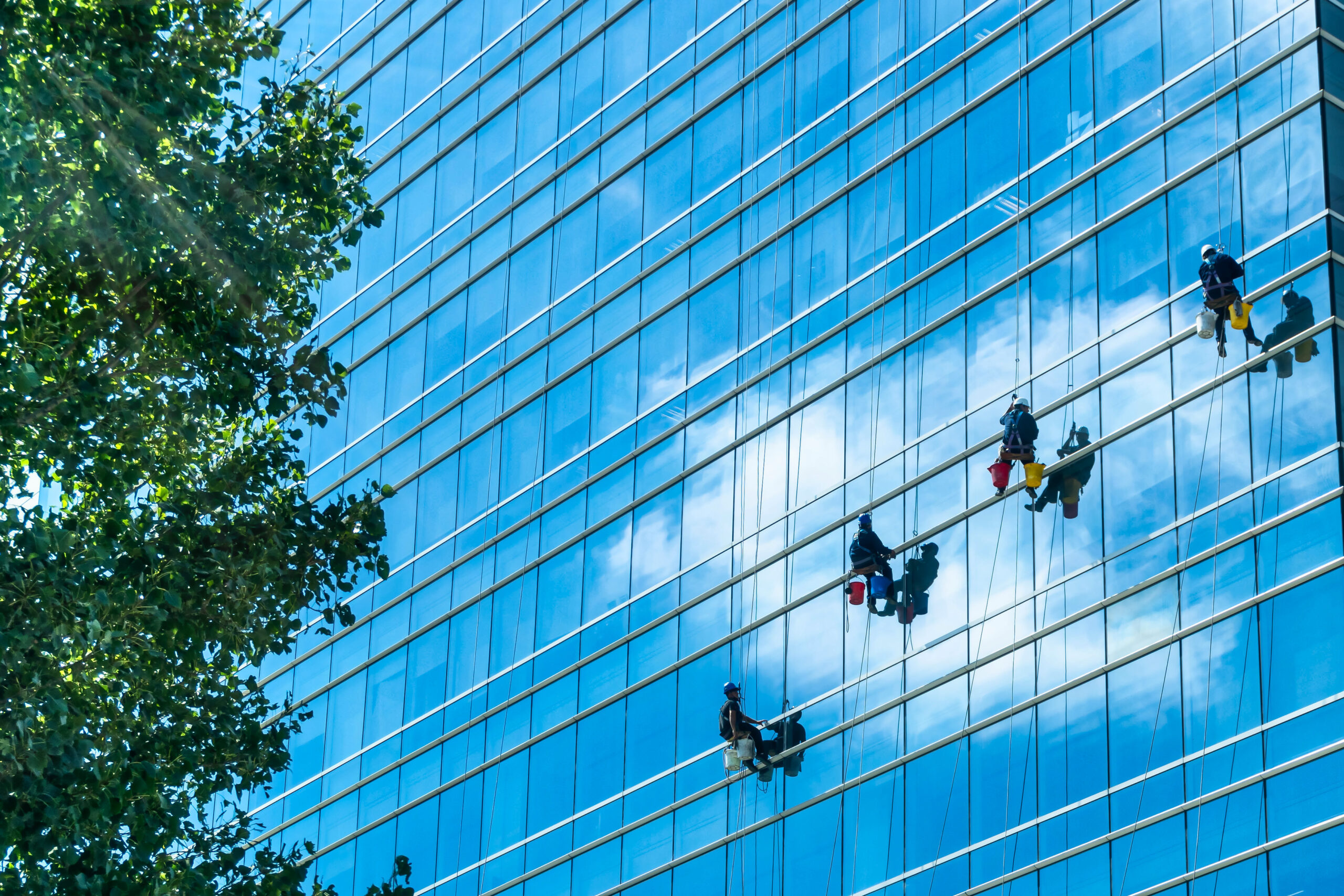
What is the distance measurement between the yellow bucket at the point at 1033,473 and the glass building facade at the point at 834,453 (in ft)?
2.31

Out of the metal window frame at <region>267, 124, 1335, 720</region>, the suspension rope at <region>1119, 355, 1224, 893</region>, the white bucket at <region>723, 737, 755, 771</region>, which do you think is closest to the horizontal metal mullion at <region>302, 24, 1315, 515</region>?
the metal window frame at <region>267, 124, 1335, 720</region>

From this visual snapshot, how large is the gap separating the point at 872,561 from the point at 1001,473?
2.59 metres

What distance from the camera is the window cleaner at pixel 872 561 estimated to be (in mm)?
29641

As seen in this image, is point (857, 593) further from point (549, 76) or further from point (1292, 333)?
point (549, 76)

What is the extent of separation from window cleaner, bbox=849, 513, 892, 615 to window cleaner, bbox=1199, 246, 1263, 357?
5980mm

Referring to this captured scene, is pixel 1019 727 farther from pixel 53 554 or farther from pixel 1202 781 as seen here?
pixel 53 554

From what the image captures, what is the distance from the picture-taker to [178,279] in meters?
17.9

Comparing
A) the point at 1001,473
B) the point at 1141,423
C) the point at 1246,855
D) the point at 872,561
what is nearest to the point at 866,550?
the point at 872,561

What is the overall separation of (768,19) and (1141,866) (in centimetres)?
1666

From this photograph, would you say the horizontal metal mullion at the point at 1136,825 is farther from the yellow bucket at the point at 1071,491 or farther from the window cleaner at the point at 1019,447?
the window cleaner at the point at 1019,447

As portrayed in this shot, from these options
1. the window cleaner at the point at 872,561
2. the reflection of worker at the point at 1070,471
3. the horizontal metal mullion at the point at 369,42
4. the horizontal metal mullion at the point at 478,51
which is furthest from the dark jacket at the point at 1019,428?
the horizontal metal mullion at the point at 369,42

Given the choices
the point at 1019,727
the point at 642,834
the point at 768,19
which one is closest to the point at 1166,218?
the point at 1019,727

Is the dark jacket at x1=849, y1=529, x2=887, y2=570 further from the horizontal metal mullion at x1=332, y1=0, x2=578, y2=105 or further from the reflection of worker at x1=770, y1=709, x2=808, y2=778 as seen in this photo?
the horizontal metal mullion at x1=332, y1=0, x2=578, y2=105

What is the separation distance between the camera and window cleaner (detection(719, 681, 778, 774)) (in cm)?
3075
